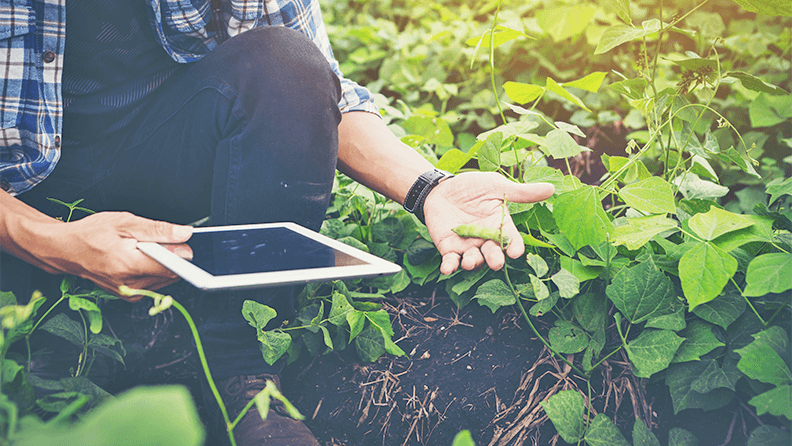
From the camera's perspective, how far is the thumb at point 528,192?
3.68 feet

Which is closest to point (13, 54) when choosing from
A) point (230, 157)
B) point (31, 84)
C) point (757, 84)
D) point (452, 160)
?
point (31, 84)

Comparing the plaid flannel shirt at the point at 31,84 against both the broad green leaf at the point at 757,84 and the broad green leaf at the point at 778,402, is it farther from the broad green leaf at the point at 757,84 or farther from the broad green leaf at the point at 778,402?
the broad green leaf at the point at 778,402

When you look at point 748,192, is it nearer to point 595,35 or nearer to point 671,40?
point 595,35

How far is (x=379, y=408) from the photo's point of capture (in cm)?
114

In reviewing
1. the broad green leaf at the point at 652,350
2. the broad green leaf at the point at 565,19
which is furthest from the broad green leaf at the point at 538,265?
the broad green leaf at the point at 565,19

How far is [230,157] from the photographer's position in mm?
1090

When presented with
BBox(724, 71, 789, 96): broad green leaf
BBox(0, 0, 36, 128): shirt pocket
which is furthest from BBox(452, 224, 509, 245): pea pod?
BBox(0, 0, 36, 128): shirt pocket

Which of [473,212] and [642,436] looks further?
[473,212]

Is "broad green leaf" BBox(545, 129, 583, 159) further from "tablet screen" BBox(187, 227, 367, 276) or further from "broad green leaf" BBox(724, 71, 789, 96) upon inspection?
"tablet screen" BBox(187, 227, 367, 276)

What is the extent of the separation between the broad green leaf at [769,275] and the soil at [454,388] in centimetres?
28

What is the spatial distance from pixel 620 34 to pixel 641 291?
0.66 meters

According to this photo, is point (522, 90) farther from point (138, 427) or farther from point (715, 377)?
point (138, 427)

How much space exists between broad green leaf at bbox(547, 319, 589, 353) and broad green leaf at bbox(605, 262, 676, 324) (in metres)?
0.12

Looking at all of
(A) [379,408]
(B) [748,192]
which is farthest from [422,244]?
(B) [748,192]
